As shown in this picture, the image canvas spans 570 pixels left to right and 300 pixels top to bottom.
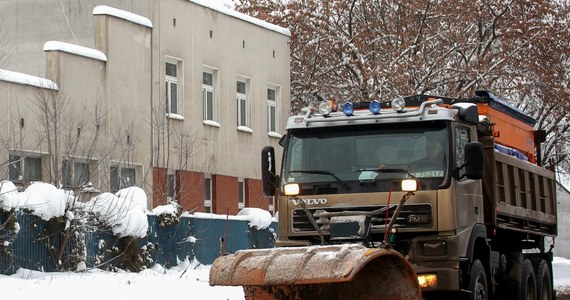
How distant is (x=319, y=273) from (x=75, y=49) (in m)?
16.7

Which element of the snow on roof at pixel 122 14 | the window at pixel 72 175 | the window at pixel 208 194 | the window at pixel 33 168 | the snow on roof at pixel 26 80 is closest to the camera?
the window at pixel 72 175

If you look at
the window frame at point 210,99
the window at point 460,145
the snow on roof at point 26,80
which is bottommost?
the window at point 460,145

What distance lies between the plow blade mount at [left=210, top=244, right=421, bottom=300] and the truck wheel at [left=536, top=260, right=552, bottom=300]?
21.7 feet

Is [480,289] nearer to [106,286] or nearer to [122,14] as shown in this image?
→ [106,286]

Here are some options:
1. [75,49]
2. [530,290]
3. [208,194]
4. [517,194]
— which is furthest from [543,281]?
[208,194]

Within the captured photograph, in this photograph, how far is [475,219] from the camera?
15.3 meters

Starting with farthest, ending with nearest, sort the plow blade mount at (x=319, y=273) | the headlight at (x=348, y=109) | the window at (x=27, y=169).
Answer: the window at (x=27, y=169)
the headlight at (x=348, y=109)
the plow blade mount at (x=319, y=273)

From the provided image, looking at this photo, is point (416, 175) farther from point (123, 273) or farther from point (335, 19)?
point (335, 19)

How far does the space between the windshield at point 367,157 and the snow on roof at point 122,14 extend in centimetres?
1402

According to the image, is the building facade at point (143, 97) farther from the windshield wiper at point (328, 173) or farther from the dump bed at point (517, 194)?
the windshield wiper at point (328, 173)

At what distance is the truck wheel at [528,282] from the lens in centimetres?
1756

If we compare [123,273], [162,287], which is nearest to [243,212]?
[123,273]

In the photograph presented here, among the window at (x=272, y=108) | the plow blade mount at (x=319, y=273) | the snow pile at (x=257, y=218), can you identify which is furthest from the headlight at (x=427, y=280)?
the window at (x=272, y=108)

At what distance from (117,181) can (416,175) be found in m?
14.9
